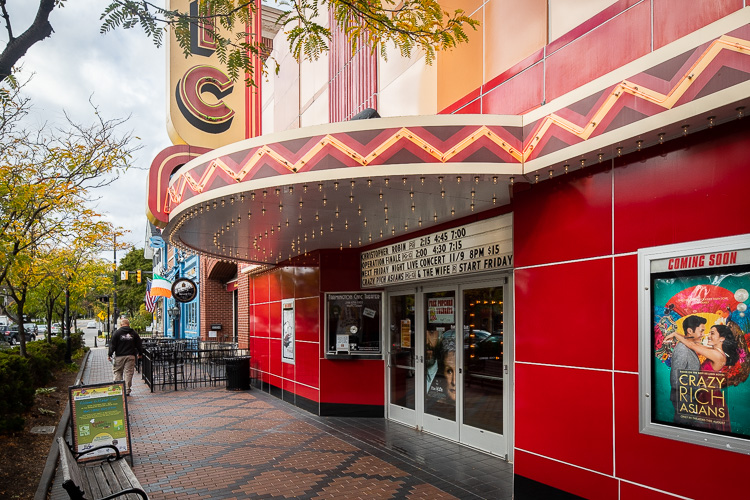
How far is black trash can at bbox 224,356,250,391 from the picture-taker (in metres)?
15.0

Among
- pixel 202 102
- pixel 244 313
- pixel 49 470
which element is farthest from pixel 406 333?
pixel 244 313

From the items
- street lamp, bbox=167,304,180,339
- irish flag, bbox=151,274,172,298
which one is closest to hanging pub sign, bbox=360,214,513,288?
irish flag, bbox=151,274,172,298

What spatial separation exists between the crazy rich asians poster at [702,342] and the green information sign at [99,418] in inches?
260

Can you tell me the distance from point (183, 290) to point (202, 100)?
1287cm

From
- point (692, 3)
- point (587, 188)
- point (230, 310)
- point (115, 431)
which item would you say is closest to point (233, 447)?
point (115, 431)

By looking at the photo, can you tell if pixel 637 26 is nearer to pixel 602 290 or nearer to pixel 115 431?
pixel 602 290

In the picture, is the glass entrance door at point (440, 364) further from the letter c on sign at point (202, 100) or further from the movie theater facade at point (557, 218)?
the letter c on sign at point (202, 100)

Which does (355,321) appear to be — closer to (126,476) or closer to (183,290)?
(126,476)

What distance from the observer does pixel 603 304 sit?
5.23 m

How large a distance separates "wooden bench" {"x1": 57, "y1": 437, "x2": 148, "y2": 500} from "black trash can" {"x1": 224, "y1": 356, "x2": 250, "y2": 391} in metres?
7.79

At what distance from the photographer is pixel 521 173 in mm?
5582


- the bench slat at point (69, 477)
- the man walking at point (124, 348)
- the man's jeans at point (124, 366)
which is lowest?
the man's jeans at point (124, 366)

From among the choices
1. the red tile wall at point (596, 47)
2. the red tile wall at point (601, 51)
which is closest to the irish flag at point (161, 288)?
the red tile wall at point (596, 47)

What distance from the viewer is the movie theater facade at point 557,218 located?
4195mm
